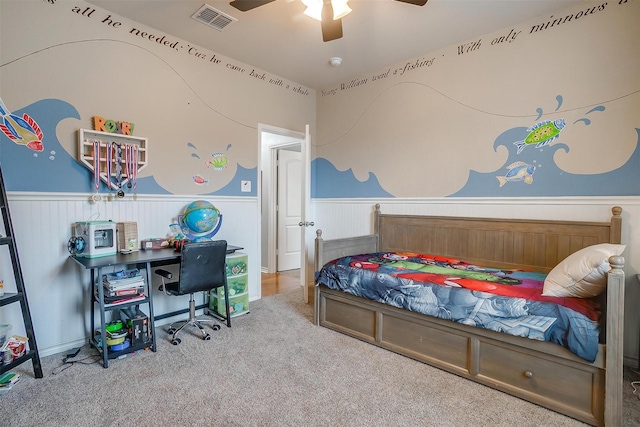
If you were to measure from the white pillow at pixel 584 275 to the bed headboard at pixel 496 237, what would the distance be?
627 millimetres

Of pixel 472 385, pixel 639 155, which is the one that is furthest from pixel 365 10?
pixel 472 385

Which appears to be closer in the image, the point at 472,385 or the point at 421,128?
the point at 472,385

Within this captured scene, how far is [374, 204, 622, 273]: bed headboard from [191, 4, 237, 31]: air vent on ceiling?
2.46 meters

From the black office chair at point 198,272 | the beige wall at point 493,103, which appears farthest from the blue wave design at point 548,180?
the black office chair at point 198,272

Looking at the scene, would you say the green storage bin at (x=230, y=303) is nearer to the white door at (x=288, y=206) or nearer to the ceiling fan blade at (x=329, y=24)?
the white door at (x=288, y=206)

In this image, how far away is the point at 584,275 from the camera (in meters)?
1.86

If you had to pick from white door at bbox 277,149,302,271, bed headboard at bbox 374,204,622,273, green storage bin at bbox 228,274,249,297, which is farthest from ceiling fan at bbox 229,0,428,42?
white door at bbox 277,149,302,271

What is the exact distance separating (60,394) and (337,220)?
3.14m

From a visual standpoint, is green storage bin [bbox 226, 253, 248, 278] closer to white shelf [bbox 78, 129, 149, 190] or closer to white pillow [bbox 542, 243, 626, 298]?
white shelf [bbox 78, 129, 149, 190]

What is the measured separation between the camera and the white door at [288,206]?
5199 millimetres

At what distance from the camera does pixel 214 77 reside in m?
3.49

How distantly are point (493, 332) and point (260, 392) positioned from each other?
1506 mm

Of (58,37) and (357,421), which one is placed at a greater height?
(58,37)

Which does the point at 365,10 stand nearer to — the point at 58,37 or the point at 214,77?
the point at 214,77
